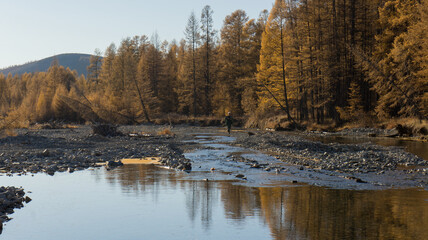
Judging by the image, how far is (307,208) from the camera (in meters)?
8.76

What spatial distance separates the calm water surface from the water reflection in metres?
0.02

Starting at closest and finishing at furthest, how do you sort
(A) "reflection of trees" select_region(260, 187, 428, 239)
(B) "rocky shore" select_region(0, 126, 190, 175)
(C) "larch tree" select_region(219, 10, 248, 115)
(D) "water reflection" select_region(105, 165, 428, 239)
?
1. (A) "reflection of trees" select_region(260, 187, 428, 239)
2. (D) "water reflection" select_region(105, 165, 428, 239)
3. (B) "rocky shore" select_region(0, 126, 190, 175)
4. (C) "larch tree" select_region(219, 10, 248, 115)

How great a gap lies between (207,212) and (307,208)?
2.07 meters

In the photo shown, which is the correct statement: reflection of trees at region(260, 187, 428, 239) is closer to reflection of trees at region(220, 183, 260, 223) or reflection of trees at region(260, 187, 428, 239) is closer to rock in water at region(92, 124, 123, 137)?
reflection of trees at region(220, 183, 260, 223)

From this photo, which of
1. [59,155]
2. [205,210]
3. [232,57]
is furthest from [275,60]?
[205,210]

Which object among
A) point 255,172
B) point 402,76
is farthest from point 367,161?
point 402,76

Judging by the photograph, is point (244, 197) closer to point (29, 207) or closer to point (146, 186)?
point (146, 186)

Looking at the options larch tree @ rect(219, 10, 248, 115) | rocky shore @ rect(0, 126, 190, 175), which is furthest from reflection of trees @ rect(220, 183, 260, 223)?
larch tree @ rect(219, 10, 248, 115)

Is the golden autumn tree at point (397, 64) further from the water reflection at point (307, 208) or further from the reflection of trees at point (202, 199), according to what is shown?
the reflection of trees at point (202, 199)

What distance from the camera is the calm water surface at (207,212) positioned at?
280 inches

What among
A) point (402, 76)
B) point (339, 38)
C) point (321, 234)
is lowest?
point (321, 234)

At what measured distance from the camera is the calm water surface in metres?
7.11

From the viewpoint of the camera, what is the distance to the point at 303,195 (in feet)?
33.1

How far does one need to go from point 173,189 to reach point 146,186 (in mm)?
857
